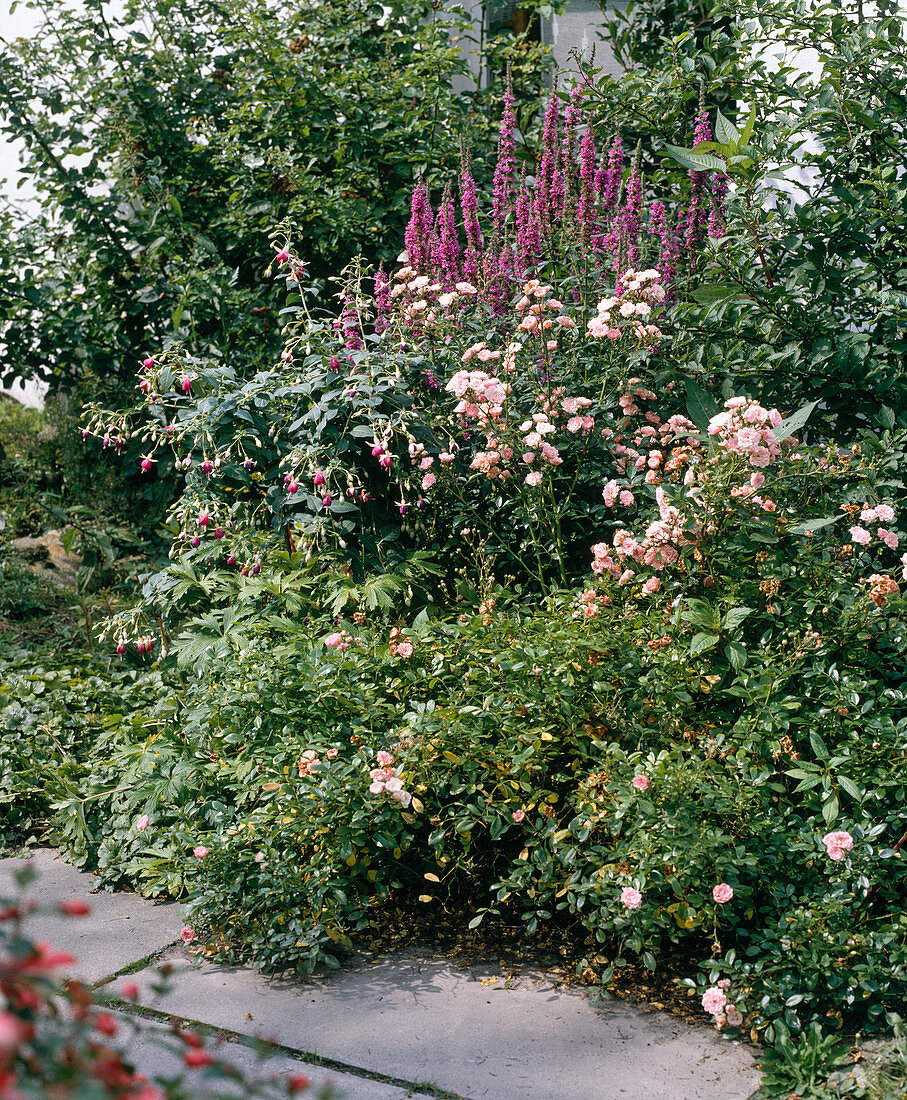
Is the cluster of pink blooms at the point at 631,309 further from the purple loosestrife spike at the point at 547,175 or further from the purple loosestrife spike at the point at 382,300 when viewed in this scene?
the purple loosestrife spike at the point at 382,300

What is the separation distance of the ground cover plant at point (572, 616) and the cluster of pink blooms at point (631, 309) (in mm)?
13

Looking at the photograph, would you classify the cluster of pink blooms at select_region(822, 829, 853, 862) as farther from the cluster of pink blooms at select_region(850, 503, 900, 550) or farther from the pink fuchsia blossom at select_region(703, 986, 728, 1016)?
the cluster of pink blooms at select_region(850, 503, 900, 550)

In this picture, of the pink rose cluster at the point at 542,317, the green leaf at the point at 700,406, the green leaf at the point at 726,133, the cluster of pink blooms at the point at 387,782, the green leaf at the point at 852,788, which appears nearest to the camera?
the green leaf at the point at 852,788

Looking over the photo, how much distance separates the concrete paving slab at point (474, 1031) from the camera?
1.85 meters

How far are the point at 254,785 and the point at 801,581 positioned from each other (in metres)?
1.47

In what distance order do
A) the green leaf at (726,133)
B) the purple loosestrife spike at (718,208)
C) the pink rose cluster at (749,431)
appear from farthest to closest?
the purple loosestrife spike at (718,208) < the green leaf at (726,133) < the pink rose cluster at (749,431)

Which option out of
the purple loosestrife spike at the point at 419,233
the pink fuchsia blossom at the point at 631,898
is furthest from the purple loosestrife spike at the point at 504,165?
the pink fuchsia blossom at the point at 631,898

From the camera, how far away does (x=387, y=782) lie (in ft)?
7.41

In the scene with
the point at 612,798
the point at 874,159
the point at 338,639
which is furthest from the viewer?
the point at 874,159

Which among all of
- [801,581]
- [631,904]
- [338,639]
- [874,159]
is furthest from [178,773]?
[874,159]

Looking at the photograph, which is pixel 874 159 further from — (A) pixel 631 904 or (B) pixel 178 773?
(B) pixel 178 773

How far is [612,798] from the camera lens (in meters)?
2.23

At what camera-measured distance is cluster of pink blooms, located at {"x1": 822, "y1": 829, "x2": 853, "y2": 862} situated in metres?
2.00

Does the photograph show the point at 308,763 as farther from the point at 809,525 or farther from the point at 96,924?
the point at 809,525
